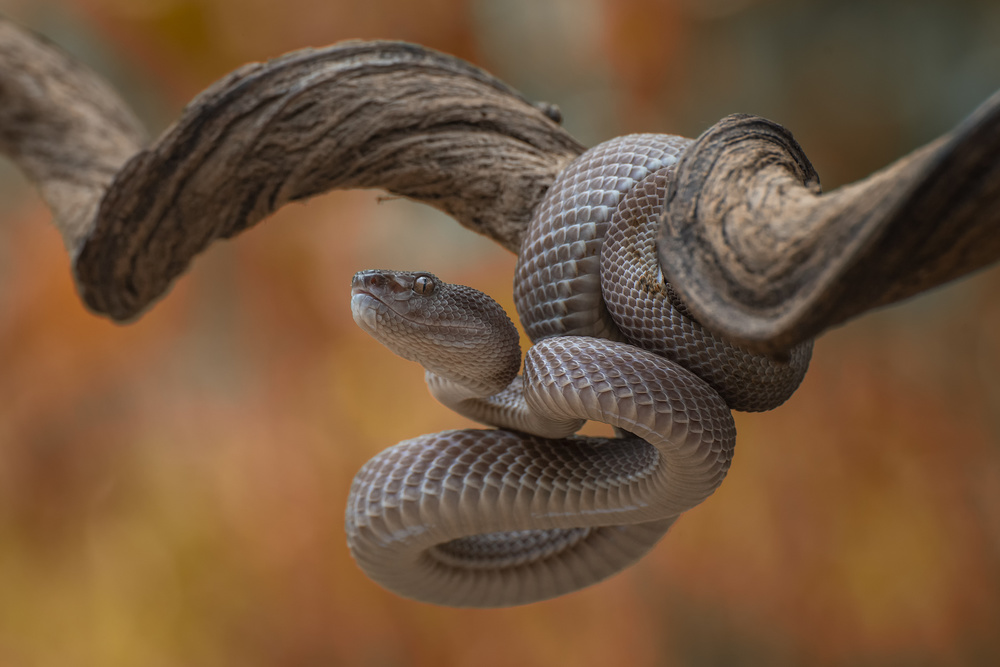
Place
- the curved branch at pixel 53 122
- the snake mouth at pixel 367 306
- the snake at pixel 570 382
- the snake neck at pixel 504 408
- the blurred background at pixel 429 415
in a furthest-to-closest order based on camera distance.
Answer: the blurred background at pixel 429 415 → the curved branch at pixel 53 122 → the snake neck at pixel 504 408 → the snake mouth at pixel 367 306 → the snake at pixel 570 382

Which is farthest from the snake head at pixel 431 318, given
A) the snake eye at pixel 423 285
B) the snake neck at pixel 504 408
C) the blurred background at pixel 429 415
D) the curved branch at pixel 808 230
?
the blurred background at pixel 429 415

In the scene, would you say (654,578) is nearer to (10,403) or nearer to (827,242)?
(827,242)

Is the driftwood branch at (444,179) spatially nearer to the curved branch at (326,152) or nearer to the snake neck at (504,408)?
the curved branch at (326,152)

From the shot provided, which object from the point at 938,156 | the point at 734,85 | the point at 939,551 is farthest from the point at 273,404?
the point at 938,156

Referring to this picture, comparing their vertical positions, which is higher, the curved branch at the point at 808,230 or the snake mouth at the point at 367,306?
the curved branch at the point at 808,230

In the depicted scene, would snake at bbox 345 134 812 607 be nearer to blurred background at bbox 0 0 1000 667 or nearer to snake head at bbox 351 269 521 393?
snake head at bbox 351 269 521 393

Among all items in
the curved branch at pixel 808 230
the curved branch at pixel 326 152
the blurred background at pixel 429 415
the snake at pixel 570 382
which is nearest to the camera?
the curved branch at pixel 808 230
